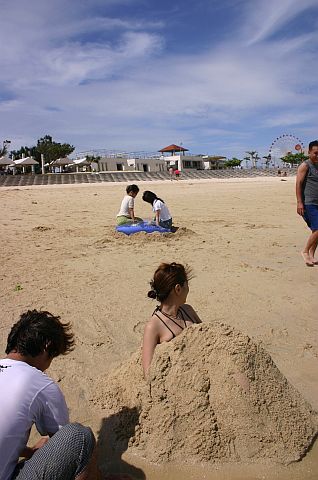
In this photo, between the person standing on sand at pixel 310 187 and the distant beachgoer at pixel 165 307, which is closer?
the distant beachgoer at pixel 165 307

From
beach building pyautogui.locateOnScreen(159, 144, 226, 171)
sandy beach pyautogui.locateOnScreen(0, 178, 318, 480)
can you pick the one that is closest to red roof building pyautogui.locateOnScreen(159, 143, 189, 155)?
beach building pyautogui.locateOnScreen(159, 144, 226, 171)

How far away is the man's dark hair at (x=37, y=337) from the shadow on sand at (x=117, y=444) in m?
0.80

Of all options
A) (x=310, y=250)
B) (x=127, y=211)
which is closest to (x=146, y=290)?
(x=310, y=250)

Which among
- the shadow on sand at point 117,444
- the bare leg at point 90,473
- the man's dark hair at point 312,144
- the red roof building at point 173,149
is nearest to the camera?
the bare leg at point 90,473

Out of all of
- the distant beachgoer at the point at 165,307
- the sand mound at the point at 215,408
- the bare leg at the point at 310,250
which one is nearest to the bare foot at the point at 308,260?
the bare leg at the point at 310,250

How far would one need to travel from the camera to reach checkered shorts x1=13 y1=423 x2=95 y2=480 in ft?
6.10

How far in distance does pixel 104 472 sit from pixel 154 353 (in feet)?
2.37

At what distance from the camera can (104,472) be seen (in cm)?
242

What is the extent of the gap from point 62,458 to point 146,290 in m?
3.38

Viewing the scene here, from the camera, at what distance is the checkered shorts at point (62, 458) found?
73.2 inches

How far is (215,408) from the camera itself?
2.53 m

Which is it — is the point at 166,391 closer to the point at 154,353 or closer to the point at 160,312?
the point at 154,353

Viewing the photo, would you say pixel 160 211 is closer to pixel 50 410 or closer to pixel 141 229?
pixel 141 229

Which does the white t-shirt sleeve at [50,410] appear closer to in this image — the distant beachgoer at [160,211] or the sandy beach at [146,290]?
the sandy beach at [146,290]
